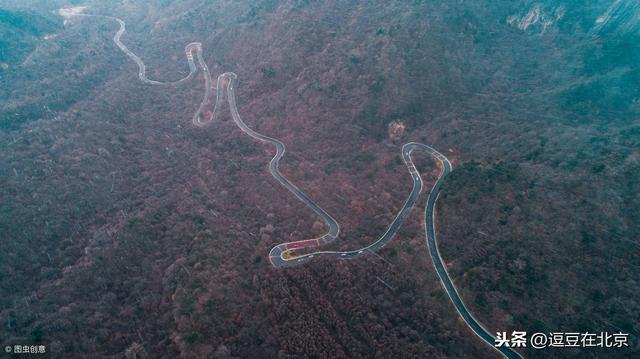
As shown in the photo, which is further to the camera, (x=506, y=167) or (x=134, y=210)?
(x=134, y=210)

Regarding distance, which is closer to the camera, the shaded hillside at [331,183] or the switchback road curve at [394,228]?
the shaded hillside at [331,183]

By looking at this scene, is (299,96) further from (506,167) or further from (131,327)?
(131,327)

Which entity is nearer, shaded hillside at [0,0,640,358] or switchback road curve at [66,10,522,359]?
shaded hillside at [0,0,640,358]

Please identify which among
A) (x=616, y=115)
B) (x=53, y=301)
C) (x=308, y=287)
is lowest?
(x=53, y=301)

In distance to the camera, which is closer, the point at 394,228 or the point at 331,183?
the point at 394,228

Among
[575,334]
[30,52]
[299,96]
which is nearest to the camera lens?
[575,334]

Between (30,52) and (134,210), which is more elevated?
(30,52)

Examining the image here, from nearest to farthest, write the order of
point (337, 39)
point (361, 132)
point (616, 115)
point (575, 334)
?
1. point (575, 334)
2. point (616, 115)
3. point (361, 132)
4. point (337, 39)

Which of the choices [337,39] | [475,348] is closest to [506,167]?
[475,348]

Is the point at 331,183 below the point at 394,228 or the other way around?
below
